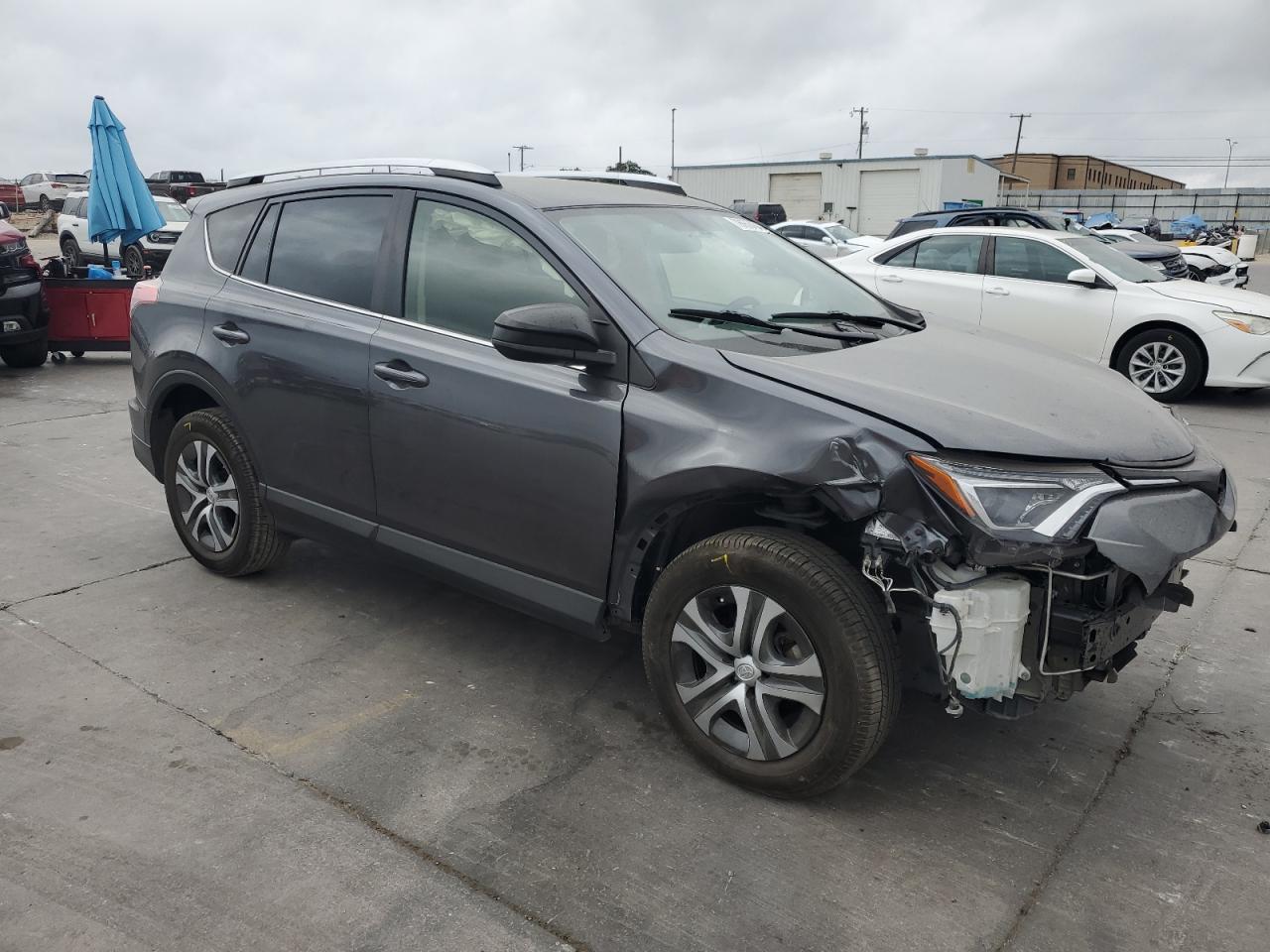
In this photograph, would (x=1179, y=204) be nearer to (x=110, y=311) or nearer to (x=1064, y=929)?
(x=110, y=311)

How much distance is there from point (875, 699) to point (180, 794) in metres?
1.98

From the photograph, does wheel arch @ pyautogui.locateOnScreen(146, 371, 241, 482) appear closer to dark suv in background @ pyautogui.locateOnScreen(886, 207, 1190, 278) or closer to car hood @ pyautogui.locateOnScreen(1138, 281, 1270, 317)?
car hood @ pyautogui.locateOnScreen(1138, 281, 1270, 317)

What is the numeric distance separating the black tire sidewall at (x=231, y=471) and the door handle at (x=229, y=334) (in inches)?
13.7

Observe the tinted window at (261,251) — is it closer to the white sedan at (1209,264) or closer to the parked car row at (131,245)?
the parked car row at (131,245)

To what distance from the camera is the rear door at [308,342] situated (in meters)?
3.73

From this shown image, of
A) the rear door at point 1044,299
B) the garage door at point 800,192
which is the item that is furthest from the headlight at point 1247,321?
the garage door at point 800,192

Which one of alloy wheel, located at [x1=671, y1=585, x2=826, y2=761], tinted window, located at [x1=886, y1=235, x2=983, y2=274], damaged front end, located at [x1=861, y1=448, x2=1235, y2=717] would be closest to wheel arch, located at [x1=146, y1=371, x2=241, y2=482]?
alloy wheel, located at [x1=671, y1=585, x2=826, y2=761]

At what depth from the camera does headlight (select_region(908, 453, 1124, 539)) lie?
97.1 inches

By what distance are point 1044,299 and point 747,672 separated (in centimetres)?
761

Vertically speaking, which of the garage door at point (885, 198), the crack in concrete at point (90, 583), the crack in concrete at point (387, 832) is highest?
the garage door at point (885, 198)

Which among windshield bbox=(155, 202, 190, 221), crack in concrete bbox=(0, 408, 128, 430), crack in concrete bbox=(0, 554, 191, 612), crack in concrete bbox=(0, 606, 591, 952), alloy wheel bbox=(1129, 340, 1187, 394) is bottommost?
crack in concrete bbox=(0, 606, 591, 952)

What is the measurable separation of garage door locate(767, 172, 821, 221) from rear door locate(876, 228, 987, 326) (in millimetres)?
46715

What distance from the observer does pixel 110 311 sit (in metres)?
10.8

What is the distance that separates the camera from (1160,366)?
→ 8938 millimetres
